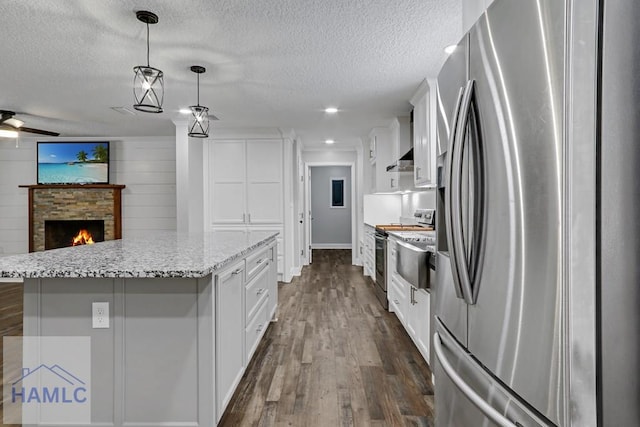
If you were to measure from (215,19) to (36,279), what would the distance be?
1763mm

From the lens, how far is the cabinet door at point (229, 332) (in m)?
1.76

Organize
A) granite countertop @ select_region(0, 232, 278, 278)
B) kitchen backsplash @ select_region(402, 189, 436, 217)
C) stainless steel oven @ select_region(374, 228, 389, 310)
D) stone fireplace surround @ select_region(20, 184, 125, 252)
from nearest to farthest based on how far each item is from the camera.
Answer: granite countertop @ select_region(0, 232, 278, 278) < stainless steel oven @ select_region(374, 228, 389, 310) < kitchen backsplash @ select_region(402, 189, 436, 217) < stone fireplace surround @ select_region(20, 184, 125, 252)

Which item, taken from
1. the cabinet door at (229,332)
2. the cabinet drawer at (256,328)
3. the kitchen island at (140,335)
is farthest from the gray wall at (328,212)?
the kitchen island at (140,335)

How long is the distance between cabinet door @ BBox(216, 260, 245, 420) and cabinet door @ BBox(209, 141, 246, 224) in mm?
3473

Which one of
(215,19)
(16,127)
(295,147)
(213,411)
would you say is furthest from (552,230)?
(16,127)

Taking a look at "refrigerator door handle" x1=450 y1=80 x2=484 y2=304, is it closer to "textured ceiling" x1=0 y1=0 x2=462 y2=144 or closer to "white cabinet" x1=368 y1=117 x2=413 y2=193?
"textured ceiling" x1=0 y1=0 x2=462 y2=144

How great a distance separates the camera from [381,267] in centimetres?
425

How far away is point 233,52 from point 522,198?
257cm

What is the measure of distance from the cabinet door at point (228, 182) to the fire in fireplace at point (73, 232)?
2236 mm

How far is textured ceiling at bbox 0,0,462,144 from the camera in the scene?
7.30 feet

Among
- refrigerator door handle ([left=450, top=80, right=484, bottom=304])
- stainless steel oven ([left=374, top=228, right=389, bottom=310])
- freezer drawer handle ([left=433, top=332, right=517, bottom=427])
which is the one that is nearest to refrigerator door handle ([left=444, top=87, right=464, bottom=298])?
refrigerator door handle ([left=450, top=80, right=484, bottom=304])

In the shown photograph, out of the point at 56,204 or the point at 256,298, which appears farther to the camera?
the point at 56,204

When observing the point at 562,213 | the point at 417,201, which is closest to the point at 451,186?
the point at 562,213

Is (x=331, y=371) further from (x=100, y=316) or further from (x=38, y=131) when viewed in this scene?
(x=38, y=131)
